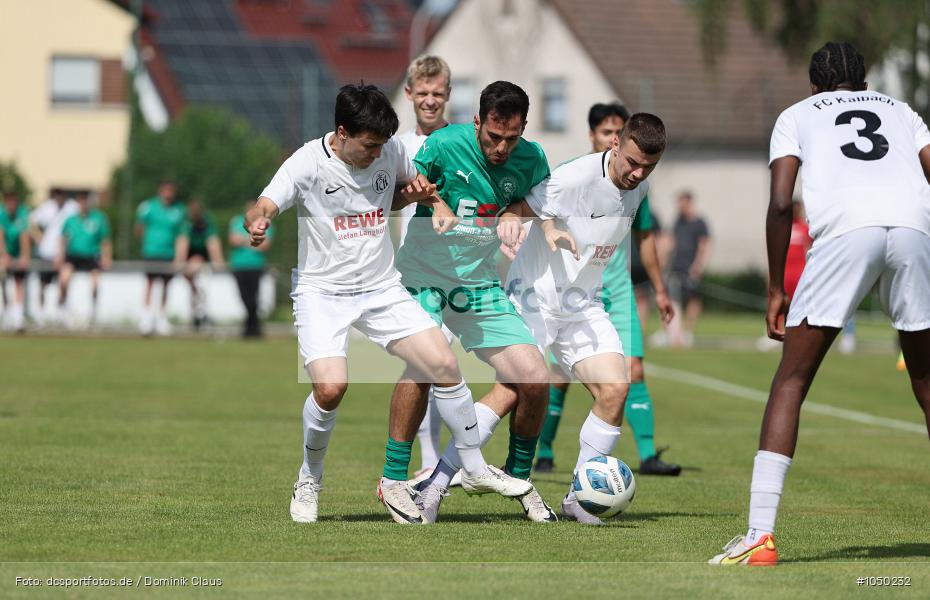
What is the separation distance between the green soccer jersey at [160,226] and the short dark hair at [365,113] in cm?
1999

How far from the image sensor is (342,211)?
7.89 meters

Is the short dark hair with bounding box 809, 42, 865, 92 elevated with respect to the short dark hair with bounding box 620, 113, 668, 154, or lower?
elevated

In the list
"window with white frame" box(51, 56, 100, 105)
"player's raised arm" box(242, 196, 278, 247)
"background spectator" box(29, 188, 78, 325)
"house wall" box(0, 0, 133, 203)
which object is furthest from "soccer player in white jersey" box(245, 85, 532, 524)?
"window with white frame" box(51, 56, 100, 105)

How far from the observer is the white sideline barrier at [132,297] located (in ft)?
97.3

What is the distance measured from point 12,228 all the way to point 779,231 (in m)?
23.6

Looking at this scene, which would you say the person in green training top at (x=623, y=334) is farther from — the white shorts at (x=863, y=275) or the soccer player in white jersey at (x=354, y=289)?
the white shorts at (x=863, y=275)

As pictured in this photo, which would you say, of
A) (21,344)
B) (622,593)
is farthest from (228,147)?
(622,593)

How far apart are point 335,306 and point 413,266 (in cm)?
72

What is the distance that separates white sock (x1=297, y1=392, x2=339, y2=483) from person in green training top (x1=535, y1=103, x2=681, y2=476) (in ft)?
8.24

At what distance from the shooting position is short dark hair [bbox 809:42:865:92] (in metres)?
7.01

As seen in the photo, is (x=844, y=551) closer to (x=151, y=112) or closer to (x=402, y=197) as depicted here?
(x=402, y=197)

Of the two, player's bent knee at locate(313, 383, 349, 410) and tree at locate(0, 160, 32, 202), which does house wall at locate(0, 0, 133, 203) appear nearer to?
tree at locate(0, 160, 32, 202)

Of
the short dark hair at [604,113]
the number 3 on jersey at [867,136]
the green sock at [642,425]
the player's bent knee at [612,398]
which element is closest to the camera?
the number 3 on jersey at [867,136]

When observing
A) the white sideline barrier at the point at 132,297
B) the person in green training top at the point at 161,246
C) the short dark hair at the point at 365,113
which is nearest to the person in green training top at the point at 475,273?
the short dark hair at the point at 365,113
